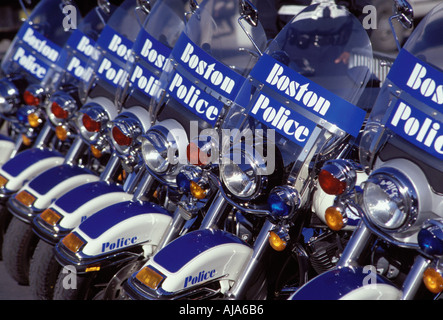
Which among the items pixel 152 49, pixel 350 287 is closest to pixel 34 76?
pixel 152 49

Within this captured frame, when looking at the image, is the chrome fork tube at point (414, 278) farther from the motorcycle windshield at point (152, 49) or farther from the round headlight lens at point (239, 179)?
the motorcycle windshield at point (152, 49)

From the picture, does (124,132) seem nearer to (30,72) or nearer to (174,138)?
(174,138)

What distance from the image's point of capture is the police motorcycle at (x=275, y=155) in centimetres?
246

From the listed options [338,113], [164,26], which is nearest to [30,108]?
[164,26]

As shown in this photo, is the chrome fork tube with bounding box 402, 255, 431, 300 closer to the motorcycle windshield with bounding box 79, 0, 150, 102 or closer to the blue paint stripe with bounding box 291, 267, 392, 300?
the blue paint stripe with bounding box 291, 267, 392, 300

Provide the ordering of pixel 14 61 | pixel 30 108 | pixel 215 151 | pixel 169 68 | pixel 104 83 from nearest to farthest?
pixel 215 151
pixel 169 68
pixel 104 83
pixel 30 108
pixel 14 61

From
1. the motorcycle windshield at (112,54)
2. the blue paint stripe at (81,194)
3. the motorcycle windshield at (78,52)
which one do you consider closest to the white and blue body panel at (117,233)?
the blue paint stripe at (81,194)

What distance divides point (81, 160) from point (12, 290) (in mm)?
825

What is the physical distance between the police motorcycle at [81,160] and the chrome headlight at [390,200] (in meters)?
1.59

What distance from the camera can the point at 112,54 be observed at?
3588mm

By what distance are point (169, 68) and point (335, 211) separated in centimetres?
113

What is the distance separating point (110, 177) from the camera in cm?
→ 346

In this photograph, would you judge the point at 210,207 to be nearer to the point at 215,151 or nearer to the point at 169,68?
the point at 215,151

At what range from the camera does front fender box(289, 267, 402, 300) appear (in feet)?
7.23
